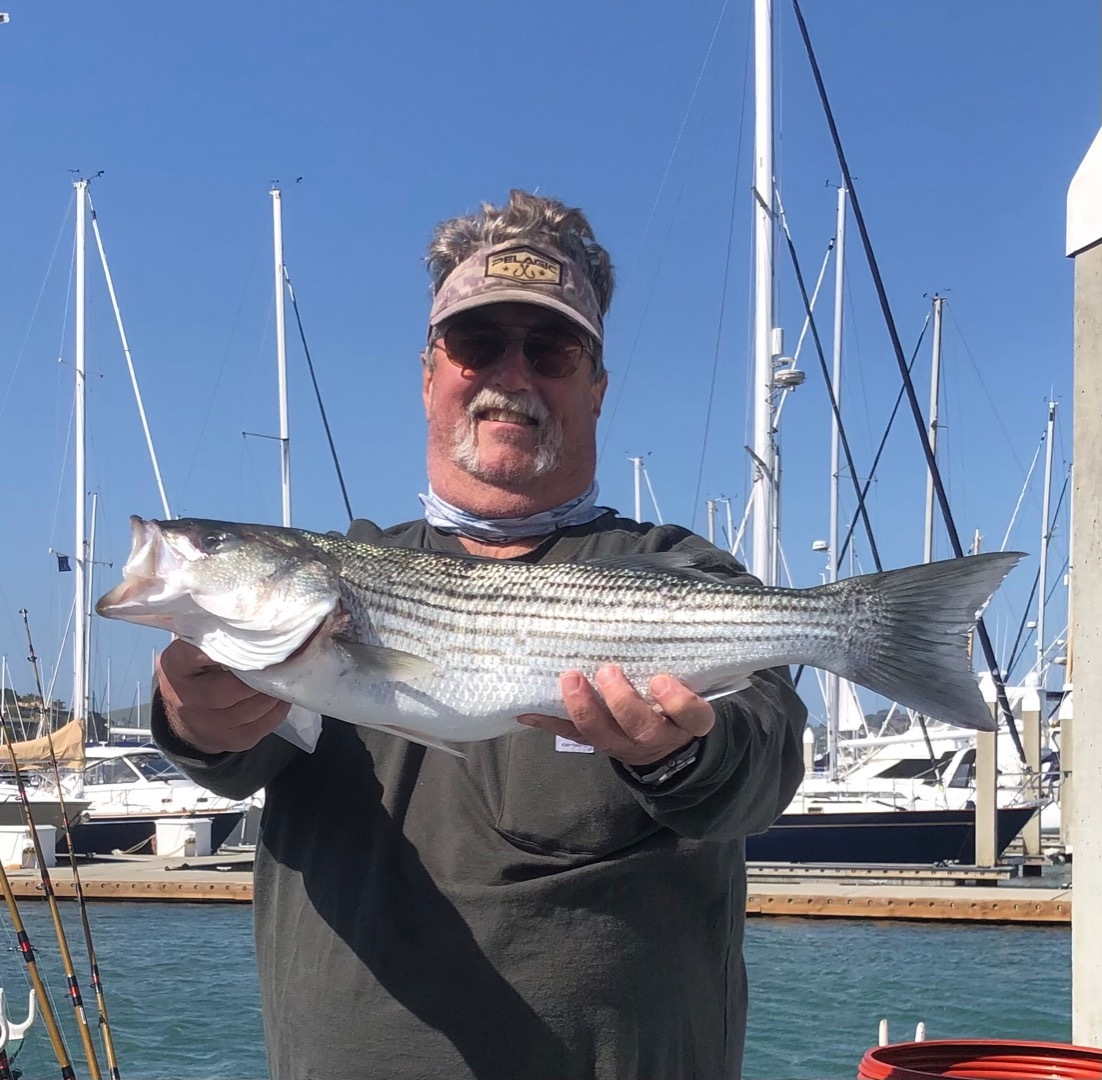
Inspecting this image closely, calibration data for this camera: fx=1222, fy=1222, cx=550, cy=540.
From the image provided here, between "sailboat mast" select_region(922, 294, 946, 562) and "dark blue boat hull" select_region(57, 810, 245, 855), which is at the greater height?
"sailboat mast" select_region(922, 294, 946, 562)

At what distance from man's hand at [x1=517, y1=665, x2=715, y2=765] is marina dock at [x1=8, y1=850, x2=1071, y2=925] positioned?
14707 mm

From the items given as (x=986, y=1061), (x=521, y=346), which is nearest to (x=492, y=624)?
(x=521, y=346)

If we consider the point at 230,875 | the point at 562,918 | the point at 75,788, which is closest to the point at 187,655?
the point at 562,918

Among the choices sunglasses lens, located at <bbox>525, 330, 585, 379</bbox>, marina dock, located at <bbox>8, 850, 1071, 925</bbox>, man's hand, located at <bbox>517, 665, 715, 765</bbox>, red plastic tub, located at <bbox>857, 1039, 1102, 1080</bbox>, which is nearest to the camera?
man's hand, located at <bbox>517, 665, 715, 765</bbox>

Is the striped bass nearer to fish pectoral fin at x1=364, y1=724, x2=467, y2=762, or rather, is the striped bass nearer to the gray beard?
fish pectoral fin at x1=364, y1=724, x2=467, y2=762

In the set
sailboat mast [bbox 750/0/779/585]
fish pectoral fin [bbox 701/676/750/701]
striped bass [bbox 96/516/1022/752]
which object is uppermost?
sailboat mast [bbox 750/0/779/585]

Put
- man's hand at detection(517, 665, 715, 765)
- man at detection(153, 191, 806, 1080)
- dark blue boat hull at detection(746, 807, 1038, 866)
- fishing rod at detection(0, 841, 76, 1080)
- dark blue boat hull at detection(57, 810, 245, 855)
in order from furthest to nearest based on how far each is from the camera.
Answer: dark blue boat hull at detection(57, 810, 245, 855) < dark blue boat hull at detection(746, 807, 1038, 866) < fishing rod at detection(0, 841, 76, 1080) < man at detection(153, 191, 806, 1080) < man's hand at detection(517, 665, 715, 765)

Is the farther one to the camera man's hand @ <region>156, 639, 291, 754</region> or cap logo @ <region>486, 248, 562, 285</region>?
cap logo @ <region>486, 248, 562, 285</region>

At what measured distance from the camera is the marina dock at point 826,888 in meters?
16.1

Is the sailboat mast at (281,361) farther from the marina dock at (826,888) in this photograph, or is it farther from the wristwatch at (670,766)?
the wristwatch at (670,766)

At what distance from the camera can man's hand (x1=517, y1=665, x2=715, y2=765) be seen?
7.63 feet

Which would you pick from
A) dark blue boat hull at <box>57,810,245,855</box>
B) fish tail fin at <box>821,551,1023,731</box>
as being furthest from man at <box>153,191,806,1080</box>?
dark blue boat hull at <box>57,810,245,855</box>

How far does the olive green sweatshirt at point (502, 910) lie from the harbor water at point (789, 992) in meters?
8.52

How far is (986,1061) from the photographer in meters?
4.48
